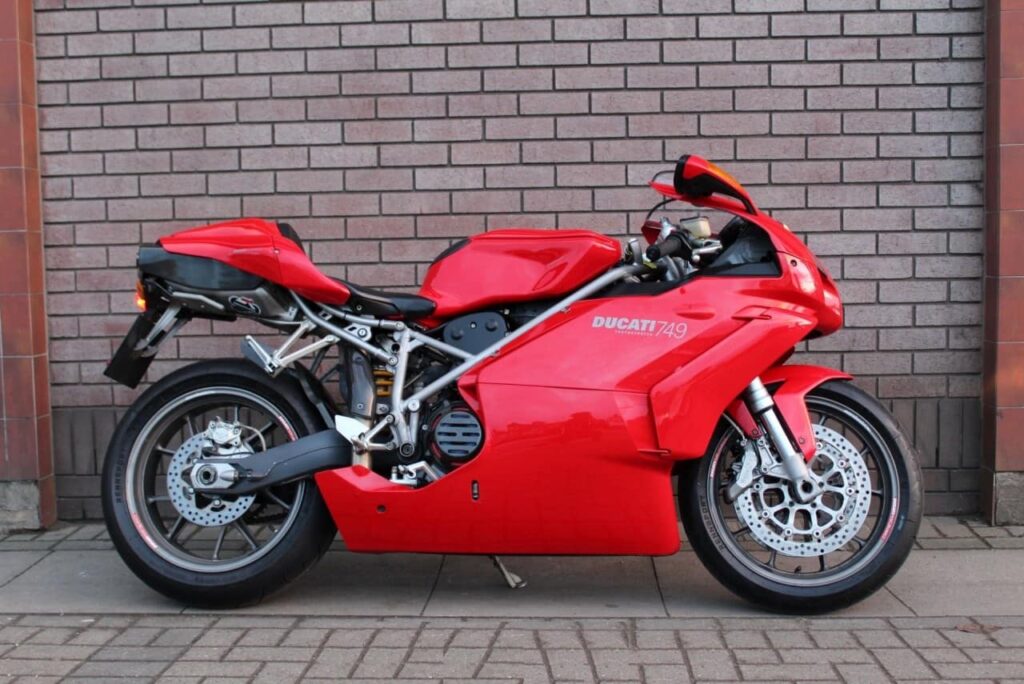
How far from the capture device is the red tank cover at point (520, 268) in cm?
456

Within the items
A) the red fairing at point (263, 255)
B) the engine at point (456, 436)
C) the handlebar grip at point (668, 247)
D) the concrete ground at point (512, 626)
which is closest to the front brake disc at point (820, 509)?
the concrete ground at point (512, 626)

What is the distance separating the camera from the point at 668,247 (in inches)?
176

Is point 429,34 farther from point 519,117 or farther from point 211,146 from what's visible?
point 211,146

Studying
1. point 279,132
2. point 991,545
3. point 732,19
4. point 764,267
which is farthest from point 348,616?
point 732,19

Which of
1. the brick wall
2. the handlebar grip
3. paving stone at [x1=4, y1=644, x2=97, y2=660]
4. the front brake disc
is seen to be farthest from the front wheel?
paving stone at [x1=4, y1=644, x2=97, y2=660]

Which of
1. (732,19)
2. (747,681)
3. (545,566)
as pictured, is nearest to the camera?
(747,681)

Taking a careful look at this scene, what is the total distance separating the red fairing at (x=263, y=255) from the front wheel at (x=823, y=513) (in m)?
1.59

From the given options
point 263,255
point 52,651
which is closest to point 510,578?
point 263,255

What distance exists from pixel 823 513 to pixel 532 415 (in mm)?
1213

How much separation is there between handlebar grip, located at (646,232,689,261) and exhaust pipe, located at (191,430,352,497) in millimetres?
1390

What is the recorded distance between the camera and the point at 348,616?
4.57m

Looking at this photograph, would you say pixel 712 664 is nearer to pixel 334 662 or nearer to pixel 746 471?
pixel 746 471

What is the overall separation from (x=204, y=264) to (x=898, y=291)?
11.1ft

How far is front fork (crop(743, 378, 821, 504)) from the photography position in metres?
4.47
